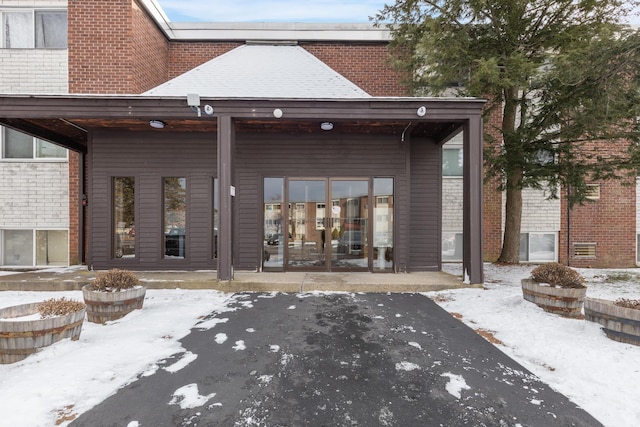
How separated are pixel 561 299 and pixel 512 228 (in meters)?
4.93

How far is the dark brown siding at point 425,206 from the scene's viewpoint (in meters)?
7.91

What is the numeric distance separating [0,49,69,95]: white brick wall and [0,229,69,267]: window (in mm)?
4096

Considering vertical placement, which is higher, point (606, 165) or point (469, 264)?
point (606, 165)

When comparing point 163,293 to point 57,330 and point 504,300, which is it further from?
point 504,300

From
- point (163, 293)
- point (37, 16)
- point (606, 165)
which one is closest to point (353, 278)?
point (163, 293)

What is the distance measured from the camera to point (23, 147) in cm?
861

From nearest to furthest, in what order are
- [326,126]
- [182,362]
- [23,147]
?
1. [182,362]
2. [326,126]
3. [23,147]

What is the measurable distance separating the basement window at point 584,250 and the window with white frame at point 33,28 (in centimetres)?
1704

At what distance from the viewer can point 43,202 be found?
8477 mm

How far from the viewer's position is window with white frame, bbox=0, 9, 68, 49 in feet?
28.0

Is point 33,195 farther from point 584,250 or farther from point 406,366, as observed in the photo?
point 584,250

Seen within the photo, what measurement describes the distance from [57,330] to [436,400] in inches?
152

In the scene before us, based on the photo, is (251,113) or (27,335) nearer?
(27,335)

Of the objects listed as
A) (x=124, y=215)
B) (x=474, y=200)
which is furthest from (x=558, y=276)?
(x=124, y=215)
